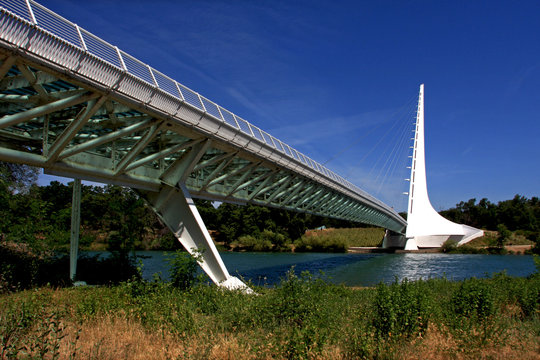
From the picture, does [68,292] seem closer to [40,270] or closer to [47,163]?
[47,163]

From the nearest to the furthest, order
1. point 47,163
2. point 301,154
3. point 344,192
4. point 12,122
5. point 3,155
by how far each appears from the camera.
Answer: point 12,122, point 3,155, point 47,163, point 301,154, point 344,192

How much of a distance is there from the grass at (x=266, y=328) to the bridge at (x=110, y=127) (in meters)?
4.79

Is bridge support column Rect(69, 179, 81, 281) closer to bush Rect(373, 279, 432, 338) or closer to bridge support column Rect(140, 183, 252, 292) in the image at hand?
bridge support column Rect(140, 183, 252, 292)

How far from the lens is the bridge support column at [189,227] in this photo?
50.9 ft

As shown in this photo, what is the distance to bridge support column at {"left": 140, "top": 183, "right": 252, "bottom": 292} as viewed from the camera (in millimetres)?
15500

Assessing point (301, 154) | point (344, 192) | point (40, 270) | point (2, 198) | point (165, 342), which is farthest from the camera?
point (344, 192)

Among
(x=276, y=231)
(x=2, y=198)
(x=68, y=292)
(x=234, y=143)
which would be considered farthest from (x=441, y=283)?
(x=276, y=231)

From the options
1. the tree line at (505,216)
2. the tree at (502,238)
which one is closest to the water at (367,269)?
the tree at (502,238)

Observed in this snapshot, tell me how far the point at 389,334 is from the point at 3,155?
10877 millimetres

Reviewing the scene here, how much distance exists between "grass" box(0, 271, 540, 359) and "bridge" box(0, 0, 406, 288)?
4795mm

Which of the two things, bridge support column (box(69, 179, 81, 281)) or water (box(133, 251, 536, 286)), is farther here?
water (box(133, 251, 536, 286))

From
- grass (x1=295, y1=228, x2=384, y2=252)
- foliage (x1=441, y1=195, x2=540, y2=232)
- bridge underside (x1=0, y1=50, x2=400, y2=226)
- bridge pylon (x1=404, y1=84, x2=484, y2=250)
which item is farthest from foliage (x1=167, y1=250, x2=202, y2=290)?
foliage (x1=441, y1=195, x2=540, y2=232)

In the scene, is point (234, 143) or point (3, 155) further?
point (234, 143)

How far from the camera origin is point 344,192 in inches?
1325
